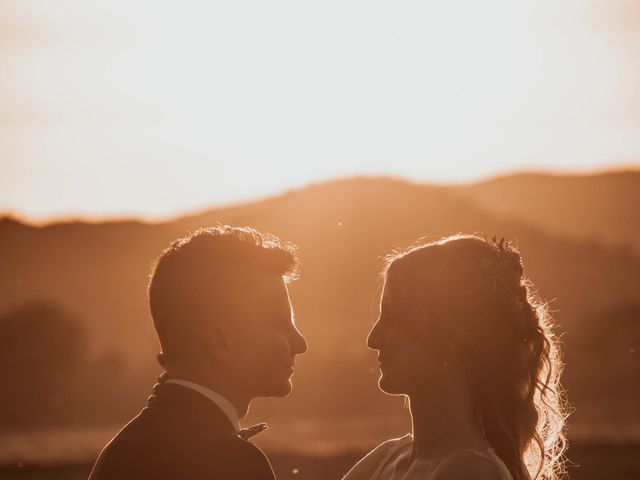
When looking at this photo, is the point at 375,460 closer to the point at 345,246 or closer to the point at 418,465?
the point at 418,465

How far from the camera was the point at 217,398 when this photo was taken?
697 centimetres

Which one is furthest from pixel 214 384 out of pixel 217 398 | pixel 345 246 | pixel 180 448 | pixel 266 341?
pixel 345 246

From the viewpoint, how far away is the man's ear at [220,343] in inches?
277

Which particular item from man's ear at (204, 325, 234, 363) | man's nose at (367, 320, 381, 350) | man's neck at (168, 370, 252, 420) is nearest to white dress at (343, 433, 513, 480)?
man's nose at (367, 320, 381, 350)

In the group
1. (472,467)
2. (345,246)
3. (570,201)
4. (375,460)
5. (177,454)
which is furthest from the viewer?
(570,201)

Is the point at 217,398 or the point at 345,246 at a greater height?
→ the point at 217,398

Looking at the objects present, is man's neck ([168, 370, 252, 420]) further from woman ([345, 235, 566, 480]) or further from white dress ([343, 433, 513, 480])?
white dress ([343, 433, 513, 480])

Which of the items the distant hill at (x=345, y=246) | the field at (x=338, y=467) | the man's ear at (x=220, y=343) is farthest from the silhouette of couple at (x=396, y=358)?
the distant hill at (x=345, y=246)

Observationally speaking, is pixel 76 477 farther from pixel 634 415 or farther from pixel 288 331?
pixel 288 331

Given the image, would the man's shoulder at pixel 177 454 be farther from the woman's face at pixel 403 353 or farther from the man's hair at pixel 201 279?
the woman's face at pixel 403 353

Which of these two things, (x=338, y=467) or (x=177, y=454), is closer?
(x=177, y=454)

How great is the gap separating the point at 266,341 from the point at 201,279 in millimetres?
520

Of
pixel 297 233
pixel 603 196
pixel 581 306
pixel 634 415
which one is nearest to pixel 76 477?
pixel 634 415

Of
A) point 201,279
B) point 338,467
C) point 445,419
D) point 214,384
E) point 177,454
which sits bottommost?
point 338,467
